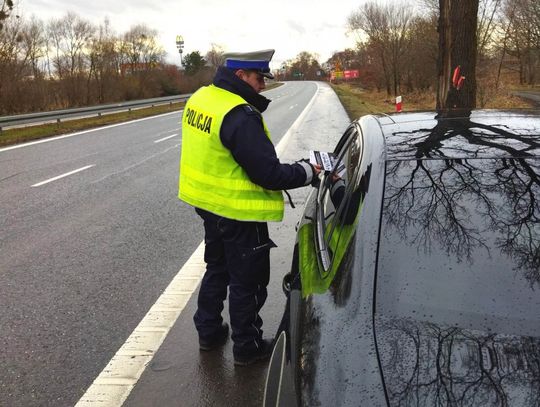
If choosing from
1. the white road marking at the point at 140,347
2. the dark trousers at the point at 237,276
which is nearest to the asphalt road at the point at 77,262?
the white road marking at the point at 140,347

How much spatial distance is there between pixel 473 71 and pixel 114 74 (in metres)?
39.4

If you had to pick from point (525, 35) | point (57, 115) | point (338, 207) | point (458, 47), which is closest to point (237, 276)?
point (338, 207)

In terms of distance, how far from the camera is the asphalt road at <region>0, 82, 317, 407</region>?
316 centimetres

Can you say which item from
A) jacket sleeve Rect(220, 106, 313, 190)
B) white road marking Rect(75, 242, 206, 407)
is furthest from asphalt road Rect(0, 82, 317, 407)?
jacket sleeve Rect(220, 106, 313, 190)

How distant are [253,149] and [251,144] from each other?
0.03 meters

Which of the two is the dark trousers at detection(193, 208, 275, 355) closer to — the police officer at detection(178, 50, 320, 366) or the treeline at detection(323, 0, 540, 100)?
the police officer at detection(178, 50, 320, 366)

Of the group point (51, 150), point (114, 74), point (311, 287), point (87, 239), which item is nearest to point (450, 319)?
point (311, 287)

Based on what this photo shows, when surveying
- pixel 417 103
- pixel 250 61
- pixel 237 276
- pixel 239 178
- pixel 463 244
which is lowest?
pixel 237 276

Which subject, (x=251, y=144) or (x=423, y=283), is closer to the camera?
(x=423, y=283)

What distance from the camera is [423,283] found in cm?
174

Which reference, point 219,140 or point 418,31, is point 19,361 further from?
point 418,31

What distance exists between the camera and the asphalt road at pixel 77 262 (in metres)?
3.16

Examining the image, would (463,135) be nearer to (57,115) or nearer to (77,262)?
(77,262)

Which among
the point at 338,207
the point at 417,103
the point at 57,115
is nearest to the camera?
the point at 338,207
